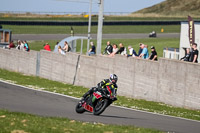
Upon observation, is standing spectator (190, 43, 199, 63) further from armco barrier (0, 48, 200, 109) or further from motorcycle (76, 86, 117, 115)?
motorcycle (76, 86, 117, 115)

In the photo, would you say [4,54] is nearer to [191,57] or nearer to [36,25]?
[191,57]

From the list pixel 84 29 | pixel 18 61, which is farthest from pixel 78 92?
pixel 84 29

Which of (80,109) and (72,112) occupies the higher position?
(80,109)

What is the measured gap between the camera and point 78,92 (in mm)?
24516

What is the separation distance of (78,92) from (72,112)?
7.26 m

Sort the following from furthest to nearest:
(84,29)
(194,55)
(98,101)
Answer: (84,29) < (194,55) < (98,101)

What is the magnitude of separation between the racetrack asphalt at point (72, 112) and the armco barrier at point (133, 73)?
3.07 m

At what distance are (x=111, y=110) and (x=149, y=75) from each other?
4.40 metres

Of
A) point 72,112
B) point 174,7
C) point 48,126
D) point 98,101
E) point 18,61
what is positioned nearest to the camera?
point 48,126

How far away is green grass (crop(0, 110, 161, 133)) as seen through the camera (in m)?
11.8

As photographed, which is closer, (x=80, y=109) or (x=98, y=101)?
(x=98, y=101)

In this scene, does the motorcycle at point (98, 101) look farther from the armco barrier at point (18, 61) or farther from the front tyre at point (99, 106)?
the armco barrier at point (18, 61)

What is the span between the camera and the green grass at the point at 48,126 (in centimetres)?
1180

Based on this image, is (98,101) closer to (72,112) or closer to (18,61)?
(72,112)
